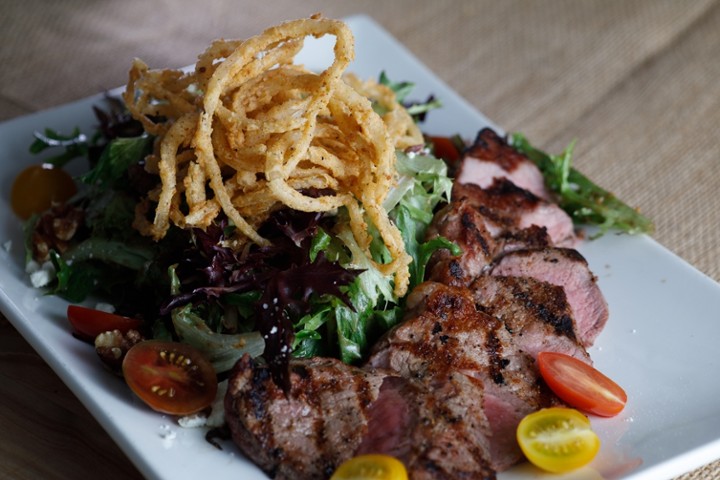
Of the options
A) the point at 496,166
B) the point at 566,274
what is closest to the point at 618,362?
the point at 566,274

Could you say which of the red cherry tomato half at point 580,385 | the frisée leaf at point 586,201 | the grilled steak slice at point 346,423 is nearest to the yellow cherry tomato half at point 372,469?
the grilled steak slice at point 346,423

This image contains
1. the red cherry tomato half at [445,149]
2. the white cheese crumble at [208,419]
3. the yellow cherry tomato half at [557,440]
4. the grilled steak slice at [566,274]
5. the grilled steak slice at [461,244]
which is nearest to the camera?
the yellow cherry tomato half at [557,440]

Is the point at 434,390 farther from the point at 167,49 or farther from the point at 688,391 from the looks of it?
the point at 167,49

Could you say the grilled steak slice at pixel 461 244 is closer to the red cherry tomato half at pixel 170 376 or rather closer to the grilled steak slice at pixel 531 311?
the grilled steak slice at pixel 531 311

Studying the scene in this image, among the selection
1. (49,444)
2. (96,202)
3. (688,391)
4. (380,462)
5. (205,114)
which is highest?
(688,391)

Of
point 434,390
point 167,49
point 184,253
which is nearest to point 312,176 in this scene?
point 184,253

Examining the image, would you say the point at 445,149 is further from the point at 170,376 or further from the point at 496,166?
the point at 170,376
